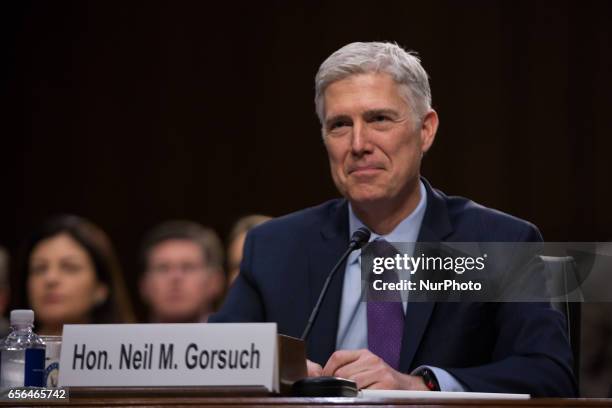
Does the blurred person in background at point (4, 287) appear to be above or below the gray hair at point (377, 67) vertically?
below

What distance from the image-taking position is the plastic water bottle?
5.68 feet

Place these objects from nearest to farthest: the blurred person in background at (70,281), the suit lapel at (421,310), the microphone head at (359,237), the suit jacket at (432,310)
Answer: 1. the microphone head at (359,237)
2. the suit jacket at (432,310)
3. the suit lapel at (421,310)
4. the blurred person in background at (70,281)

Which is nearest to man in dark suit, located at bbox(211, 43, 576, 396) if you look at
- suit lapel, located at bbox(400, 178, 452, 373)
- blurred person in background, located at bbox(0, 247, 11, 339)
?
suit lapel, located at bbox(400, 178, 452, 373)

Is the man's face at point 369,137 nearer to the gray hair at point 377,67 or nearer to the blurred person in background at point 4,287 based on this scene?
the gray hair at point 377,67

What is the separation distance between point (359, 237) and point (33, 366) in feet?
2.09

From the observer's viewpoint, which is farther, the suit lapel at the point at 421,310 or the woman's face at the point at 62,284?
the woman's face at the point at 62,284

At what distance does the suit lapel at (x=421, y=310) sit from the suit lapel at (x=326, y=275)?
0.16 meters

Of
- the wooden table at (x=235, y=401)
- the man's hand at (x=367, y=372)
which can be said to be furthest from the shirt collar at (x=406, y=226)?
the wooden table at (x=235, y=401)

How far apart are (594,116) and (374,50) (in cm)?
188

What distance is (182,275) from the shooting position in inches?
151

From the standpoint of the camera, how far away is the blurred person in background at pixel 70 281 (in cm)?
355

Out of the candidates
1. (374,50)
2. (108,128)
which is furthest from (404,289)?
(108,128)

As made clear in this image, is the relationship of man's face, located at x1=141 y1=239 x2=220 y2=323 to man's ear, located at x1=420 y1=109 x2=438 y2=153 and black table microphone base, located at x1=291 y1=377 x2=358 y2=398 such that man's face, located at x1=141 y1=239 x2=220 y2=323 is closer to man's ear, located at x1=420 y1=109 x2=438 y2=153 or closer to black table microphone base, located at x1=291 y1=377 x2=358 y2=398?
man's ear, located at x1=420 y1=109 x2=438 y2=153

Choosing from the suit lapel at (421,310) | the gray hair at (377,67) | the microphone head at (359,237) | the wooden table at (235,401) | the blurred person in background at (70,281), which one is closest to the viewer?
the wooden table at (235,401)
